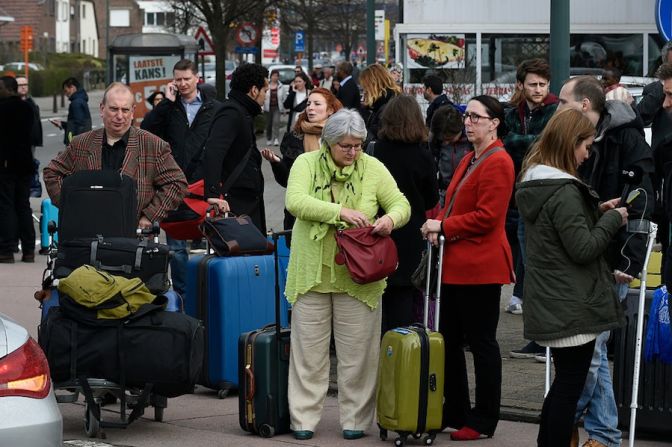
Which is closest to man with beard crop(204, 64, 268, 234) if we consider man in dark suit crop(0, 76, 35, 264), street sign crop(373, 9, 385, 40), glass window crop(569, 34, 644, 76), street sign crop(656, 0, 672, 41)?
street sign crop(656, 0, 672, 41)

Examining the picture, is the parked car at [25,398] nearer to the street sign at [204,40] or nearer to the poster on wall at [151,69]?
the poster on wall at [151,69]

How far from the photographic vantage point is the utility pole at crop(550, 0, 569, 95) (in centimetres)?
1030

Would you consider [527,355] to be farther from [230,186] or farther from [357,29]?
[357,29]

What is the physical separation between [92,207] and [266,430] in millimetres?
1671

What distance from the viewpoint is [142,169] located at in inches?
349

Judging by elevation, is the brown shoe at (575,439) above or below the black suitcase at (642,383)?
below

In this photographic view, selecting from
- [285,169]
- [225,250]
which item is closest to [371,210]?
[225,250]

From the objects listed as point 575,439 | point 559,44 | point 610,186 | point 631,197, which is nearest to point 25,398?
point 575,439

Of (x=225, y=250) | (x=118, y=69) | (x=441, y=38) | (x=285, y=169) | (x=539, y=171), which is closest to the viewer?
(x=539, y=171)

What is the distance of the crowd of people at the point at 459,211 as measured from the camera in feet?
21.0

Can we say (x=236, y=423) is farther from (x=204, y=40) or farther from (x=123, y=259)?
(x=204, y=40)

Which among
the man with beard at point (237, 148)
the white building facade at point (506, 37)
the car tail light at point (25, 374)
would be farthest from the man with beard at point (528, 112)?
the white building facade at point (506, 37)

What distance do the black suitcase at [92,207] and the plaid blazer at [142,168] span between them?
0.47m

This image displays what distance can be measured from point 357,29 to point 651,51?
145 feet
